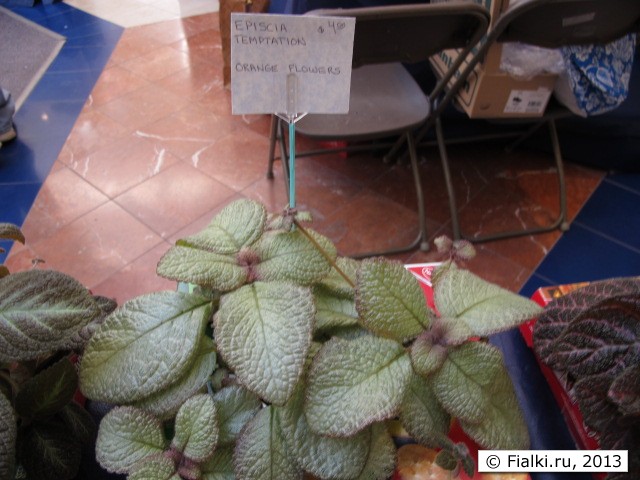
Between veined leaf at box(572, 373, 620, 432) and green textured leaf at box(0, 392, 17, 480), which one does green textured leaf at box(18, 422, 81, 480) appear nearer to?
green textured leaf at box(0, 392, 17, 480)

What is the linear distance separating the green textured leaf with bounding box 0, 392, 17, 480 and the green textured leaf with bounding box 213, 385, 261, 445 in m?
0.20

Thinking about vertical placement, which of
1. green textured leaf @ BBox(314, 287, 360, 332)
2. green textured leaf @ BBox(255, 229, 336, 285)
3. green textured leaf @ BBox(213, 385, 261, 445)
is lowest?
green textured leaf @ BBox(213, 385, 261, 445)

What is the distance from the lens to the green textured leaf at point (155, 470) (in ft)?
1.57

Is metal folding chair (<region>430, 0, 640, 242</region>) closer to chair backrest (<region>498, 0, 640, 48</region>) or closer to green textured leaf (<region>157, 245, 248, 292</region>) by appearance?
chair backrest (<region>498, 0, 640, 48</region>)

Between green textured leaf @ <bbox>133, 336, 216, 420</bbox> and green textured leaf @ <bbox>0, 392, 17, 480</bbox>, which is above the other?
green textured leaf @ <bbox>0, 392, 17, 480</bbox>

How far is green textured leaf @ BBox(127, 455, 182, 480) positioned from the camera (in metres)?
0.48

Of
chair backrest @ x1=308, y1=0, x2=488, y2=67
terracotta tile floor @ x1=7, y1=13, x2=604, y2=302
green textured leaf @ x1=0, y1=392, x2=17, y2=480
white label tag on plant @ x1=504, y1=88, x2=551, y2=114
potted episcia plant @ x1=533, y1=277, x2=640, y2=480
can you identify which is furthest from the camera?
terracotta tile floor @ x1=7, y1=13, x2=604, y2=302

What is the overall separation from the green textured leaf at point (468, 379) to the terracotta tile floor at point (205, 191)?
124 cm

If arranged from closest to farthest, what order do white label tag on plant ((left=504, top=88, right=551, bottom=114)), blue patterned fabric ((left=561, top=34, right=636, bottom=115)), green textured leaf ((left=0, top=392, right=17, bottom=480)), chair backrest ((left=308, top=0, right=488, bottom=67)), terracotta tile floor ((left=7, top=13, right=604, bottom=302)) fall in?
green textured leaf ((left=0, top=392, right=17, bottom=480)), chair backrest ((left=308, top=0, right=488, bottom=67)), blue patterned fabric ((left=561, top=34, right=636, bottom=115)), white label tag on plant ((left=504, top=88, right=551, bottom=114)), terracotta tile floor ((left=7, top=13, right=604, bottom=302))

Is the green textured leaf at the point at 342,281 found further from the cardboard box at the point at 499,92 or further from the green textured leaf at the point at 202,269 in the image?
the cardboard box at the point at 499,92

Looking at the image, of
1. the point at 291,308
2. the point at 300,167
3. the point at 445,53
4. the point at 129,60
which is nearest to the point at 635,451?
the point at 291,308

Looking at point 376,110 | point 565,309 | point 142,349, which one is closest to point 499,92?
point 376,110

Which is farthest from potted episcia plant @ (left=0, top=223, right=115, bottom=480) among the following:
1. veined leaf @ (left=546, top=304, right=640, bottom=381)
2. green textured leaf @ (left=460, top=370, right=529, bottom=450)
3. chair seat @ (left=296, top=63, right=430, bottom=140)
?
chair seat @ (left=296, top=63, right=430, bottom=140)

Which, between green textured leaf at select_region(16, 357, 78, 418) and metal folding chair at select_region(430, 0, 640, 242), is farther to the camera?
metal folding chair at select_region(430, 0, 640, 242)
